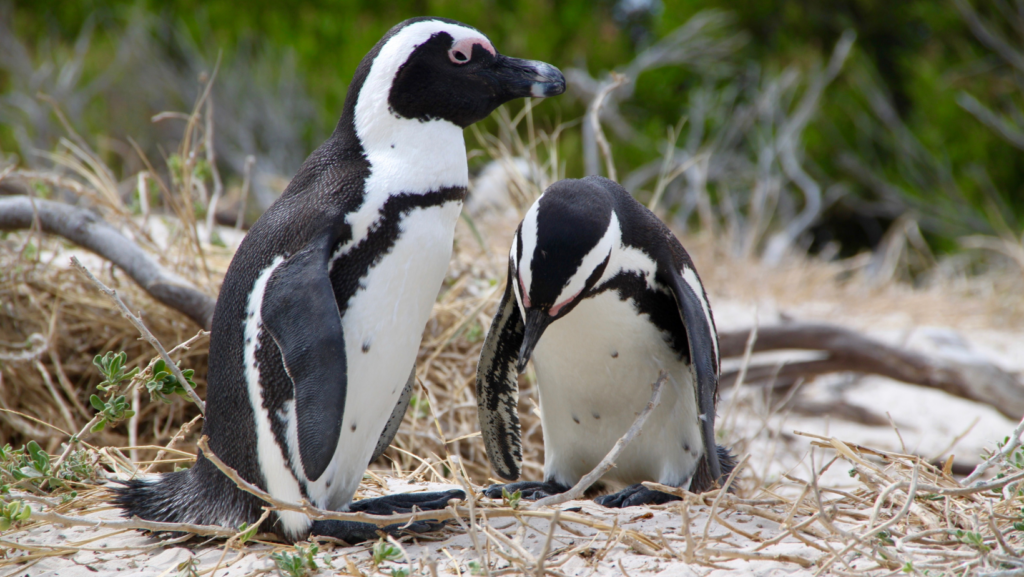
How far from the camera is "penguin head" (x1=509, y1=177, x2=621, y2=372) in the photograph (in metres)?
1.50

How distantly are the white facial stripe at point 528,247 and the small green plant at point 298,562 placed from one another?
587 mm

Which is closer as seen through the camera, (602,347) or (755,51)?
(602,347)

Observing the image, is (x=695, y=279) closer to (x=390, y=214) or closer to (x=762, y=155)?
(x=390, y=214)

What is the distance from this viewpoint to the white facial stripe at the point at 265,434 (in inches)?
57.4

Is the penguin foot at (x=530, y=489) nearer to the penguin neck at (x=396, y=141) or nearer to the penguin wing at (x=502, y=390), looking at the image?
the penguin wing at (x=502, y=390)

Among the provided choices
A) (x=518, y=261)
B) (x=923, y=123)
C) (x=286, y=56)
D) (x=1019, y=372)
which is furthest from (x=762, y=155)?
(x=518, y=261)

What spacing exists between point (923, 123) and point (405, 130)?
9.00 meters

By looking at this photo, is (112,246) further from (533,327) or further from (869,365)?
(869,365)

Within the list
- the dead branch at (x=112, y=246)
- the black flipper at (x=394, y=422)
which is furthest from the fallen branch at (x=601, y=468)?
the dead branch at (x=112, y=246)

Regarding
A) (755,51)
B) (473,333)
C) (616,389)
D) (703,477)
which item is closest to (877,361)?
(473,333)

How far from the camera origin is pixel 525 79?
1614 millimetres

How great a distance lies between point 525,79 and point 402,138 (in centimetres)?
27

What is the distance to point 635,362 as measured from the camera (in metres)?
1.75

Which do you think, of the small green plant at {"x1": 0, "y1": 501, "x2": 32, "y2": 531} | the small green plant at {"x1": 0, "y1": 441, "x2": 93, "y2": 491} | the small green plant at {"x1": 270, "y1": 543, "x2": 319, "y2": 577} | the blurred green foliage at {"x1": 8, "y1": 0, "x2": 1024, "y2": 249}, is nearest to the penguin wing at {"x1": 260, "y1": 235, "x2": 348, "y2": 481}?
the small green plant at {"x1": 270, "y1": 543, "x2": 319, "y2": 577}
